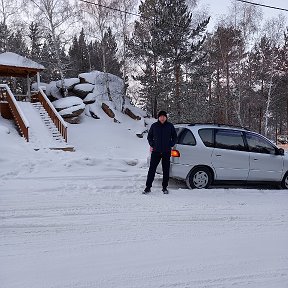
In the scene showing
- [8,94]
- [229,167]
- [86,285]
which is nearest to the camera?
[86,285]

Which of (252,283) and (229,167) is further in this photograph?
(229,167)

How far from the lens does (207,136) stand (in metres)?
7.87

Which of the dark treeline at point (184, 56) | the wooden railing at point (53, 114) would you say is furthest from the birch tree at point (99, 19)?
the wooden railing at point (53, 114)

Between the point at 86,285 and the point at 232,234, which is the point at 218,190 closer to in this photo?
the point at 232,234

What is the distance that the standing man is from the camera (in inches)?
278

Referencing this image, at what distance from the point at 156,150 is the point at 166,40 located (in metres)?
17.4

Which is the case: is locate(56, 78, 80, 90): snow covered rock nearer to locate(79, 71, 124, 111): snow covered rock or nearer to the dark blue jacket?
locate(79, 71, 124, 111): snow covered rock

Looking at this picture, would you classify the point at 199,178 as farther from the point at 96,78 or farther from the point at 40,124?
the point at 96,78

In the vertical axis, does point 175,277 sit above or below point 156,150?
below

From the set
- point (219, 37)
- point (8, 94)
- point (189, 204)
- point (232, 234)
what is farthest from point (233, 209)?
point (219, 37)

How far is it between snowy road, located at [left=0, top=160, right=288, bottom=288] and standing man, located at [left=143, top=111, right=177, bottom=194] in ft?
1.30

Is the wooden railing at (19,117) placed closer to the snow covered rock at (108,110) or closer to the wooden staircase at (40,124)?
the wooden staircase at (40,124)

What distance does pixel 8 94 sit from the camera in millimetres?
18109

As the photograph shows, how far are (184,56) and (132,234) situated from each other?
19619 millimetres
